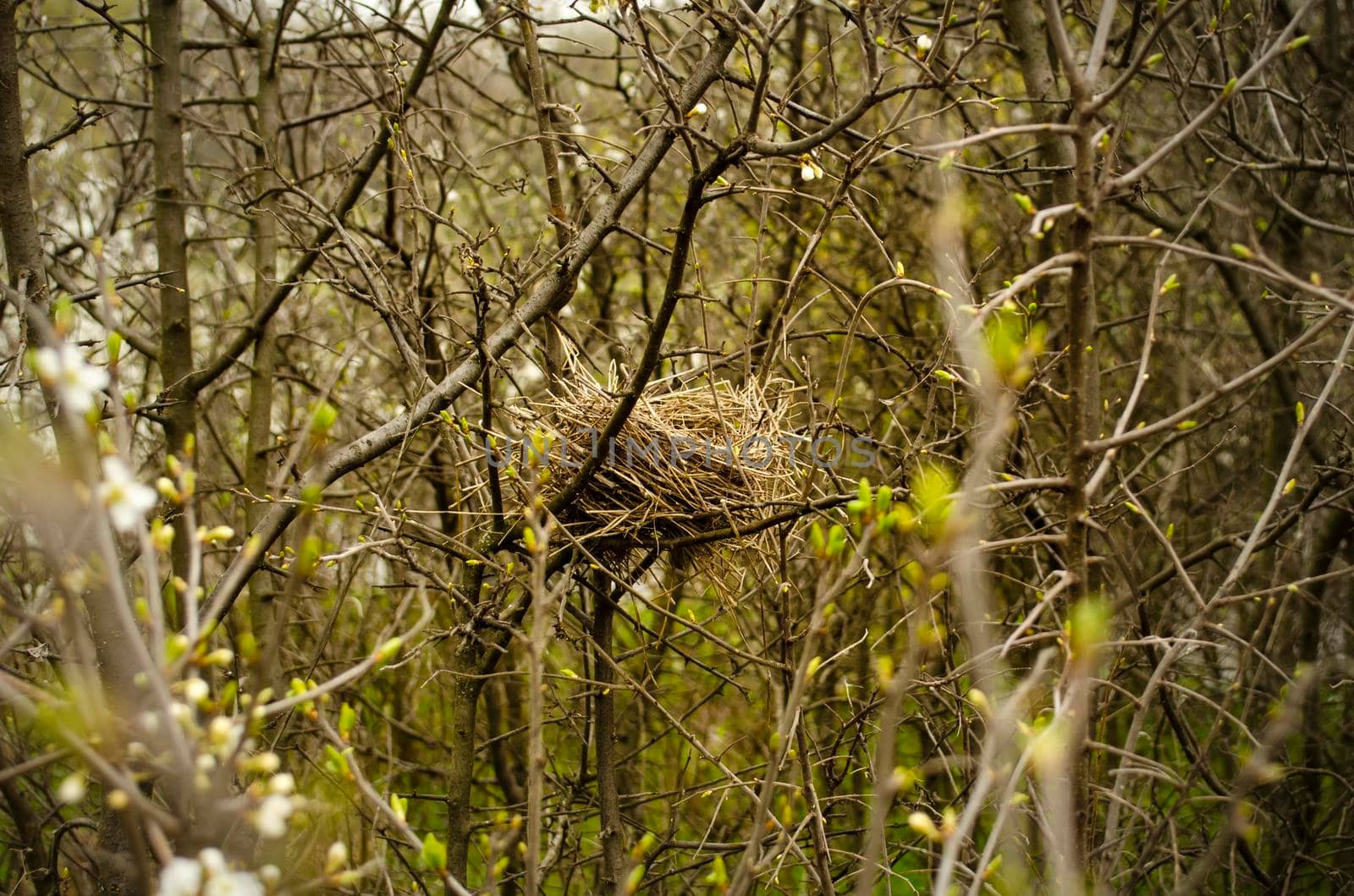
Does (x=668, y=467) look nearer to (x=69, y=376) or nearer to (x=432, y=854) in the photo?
(x=432, y=854)

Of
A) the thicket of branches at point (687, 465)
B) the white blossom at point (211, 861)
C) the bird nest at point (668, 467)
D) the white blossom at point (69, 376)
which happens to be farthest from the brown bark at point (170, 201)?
the white blossom at point (211, 861)

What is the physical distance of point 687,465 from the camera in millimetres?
2314

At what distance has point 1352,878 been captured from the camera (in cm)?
295

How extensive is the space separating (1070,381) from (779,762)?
681 millimetres

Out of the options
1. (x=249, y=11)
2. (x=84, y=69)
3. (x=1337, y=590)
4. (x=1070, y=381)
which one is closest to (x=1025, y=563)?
(x=1337, y=590)

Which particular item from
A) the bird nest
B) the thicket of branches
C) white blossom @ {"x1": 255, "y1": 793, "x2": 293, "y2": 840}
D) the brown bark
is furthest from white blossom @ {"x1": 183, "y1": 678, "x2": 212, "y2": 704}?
the brown bark

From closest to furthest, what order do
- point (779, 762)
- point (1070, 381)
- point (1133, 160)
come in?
point (779, 762), point (1070, 381), point (1133, 160)

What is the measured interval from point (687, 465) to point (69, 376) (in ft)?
4.62

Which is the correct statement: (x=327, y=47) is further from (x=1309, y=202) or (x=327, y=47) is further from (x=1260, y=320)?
(x=1309, y=202)

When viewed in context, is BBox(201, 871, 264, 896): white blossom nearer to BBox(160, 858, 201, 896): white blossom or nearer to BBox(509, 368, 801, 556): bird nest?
BBox(160, 858, 201, 896): white blossom

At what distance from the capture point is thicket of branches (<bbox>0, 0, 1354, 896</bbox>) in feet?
4.44

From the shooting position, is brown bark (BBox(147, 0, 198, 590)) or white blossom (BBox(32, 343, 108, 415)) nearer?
white blossom (BBox(32, 343, 108, 415))

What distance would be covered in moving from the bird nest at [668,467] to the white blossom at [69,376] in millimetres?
1138

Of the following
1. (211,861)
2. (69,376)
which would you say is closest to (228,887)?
(211,861)
